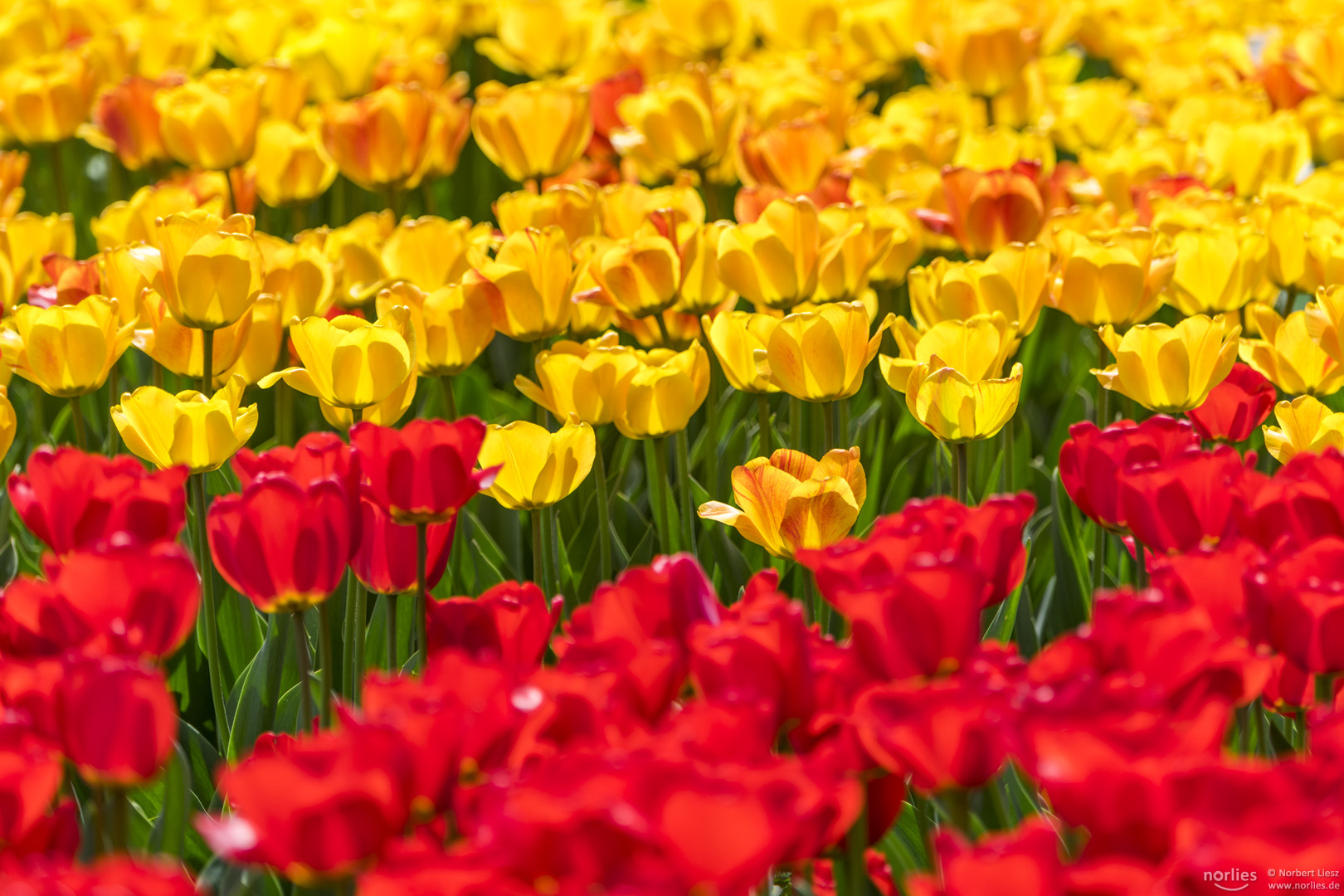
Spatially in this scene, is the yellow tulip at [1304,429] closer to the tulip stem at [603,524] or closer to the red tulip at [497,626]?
the tulip stem at [603,524]

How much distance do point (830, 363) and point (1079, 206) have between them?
1.24 m

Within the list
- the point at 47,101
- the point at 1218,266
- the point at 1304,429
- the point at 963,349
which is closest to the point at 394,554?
the point at 963,349

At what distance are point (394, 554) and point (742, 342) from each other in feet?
2.40

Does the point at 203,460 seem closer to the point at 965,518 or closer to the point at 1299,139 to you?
the point at 965,518

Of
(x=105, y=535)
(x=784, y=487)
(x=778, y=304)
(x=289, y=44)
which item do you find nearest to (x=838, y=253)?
(x=778, y=304)

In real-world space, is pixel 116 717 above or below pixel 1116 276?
above

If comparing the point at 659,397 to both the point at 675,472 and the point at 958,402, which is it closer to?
the point at 958,402

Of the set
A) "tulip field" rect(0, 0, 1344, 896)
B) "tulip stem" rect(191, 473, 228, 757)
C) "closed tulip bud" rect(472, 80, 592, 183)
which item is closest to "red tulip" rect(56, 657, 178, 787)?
"tulip field" rect(0, 0, 1344, 896)

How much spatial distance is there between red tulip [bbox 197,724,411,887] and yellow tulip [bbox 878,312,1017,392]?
4.06 ft

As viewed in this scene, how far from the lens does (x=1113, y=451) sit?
62.9 inches

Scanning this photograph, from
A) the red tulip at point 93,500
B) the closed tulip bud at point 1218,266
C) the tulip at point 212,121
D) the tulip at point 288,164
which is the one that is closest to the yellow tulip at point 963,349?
the closed tulip bud at point 1218,266

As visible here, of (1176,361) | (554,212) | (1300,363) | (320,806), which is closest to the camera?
(320,806)

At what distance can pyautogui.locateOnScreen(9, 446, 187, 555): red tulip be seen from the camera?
4.76 feet

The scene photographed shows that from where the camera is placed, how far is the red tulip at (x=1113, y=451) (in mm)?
1587
